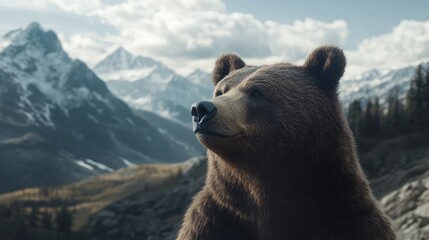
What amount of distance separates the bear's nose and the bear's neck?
0.83 m

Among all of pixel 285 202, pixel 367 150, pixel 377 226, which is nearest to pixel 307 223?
pixel 285 202

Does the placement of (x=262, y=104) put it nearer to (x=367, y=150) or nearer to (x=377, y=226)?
(x=377, y=226)

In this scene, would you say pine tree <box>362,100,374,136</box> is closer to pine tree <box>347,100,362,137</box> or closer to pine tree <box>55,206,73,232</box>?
pine tree <box>347,100,362,137</box>

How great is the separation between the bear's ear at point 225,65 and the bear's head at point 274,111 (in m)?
0.77

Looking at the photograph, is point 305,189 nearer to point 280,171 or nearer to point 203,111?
point 280,171

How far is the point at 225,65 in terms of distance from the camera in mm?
8164

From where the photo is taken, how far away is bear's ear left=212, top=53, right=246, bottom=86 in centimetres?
808

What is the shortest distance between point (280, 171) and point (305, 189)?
358 mm

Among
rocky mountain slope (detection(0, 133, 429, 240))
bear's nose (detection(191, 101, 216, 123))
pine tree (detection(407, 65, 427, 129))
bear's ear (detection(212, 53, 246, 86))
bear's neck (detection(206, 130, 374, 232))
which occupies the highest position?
A: pine tree (detection(407, 65, 427, 129))

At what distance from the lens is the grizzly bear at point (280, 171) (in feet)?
19.6

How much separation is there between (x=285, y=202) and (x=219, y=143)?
1.13 meters

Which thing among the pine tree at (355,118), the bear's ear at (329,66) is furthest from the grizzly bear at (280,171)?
the pine tree at (355,118)

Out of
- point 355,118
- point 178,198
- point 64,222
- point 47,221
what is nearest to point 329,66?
point 355,118

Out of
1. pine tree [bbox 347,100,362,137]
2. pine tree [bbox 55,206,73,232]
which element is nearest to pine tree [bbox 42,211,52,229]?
pine tree [bbox 55,206,73,232]
